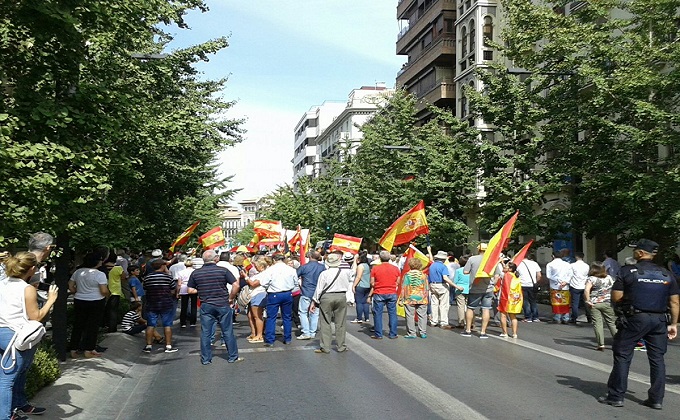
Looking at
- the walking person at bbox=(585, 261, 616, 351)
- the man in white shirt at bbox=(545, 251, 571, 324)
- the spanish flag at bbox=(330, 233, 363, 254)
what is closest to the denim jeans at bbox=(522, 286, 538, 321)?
the man in white shirt at bbox=(545, 251, 571, 324)

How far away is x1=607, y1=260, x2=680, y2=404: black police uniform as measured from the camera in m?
7.77

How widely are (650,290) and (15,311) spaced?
6.43 m

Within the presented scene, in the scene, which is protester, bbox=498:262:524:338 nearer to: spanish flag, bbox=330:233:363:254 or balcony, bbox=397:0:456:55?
spanish flag, bbox=330:233:363:254

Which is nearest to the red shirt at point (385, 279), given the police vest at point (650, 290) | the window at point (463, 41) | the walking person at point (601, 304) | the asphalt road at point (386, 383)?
the asphalt road at point (386, 383)

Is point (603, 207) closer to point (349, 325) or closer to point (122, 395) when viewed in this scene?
point (349, 325)

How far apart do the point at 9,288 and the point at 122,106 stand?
4106 mm

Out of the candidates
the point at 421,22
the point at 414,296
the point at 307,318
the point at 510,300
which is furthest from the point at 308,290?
the point at 421,22

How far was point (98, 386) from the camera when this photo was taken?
9.02m

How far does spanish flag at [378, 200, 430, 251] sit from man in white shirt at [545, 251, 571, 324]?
3176mm

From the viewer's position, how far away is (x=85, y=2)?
8.06 m

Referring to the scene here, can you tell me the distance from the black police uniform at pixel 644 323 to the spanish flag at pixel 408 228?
30.3 ft

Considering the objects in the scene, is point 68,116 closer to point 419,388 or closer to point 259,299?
point 419,388

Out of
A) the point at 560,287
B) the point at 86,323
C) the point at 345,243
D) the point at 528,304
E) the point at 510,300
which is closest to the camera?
the point at 86,323

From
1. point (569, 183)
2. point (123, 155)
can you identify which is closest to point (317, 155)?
point (569, 183)
